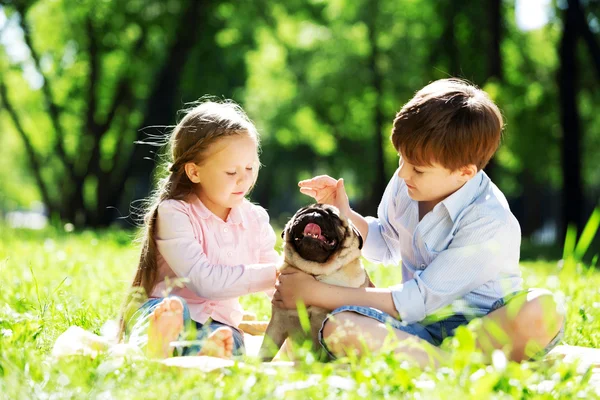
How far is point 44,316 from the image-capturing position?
12.5 feet

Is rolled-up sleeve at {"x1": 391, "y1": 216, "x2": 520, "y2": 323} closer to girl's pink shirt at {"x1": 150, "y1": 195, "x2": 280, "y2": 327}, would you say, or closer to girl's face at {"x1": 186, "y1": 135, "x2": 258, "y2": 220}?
girl's pink shirt at {"x1": 150, "y1": 195, "x2": 280, "y2": 327}

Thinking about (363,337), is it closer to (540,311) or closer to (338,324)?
(338,324)

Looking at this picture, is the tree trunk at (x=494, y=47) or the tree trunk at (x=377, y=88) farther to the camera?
the tree trunk at (x=377, y=88)

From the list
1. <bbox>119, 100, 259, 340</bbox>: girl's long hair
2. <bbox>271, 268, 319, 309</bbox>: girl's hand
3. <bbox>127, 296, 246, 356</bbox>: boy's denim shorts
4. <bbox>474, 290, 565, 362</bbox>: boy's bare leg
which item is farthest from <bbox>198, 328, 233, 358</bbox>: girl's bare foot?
<bbox>474, 290, 565, 362</bbox>: boy's bare leg

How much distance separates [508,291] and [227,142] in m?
1.61

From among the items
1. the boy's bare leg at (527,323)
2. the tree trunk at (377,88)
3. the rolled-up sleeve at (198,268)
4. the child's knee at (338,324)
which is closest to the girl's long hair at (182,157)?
the rolled-up sleeve at (198,268)

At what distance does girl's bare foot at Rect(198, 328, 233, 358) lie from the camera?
3.25 meters

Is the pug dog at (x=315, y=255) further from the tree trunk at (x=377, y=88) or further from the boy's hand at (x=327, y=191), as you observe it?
the tree trunk at (x=377, y=88)

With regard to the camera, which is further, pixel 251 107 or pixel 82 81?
pixel 251 107

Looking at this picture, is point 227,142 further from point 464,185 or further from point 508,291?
point 508,291

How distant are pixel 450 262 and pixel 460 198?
0.36 metres

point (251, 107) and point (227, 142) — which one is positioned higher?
point (227, 142)

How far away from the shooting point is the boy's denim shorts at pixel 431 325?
350 centimetres

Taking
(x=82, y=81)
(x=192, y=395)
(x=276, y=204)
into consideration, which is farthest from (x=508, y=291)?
(x=276, y=204)
